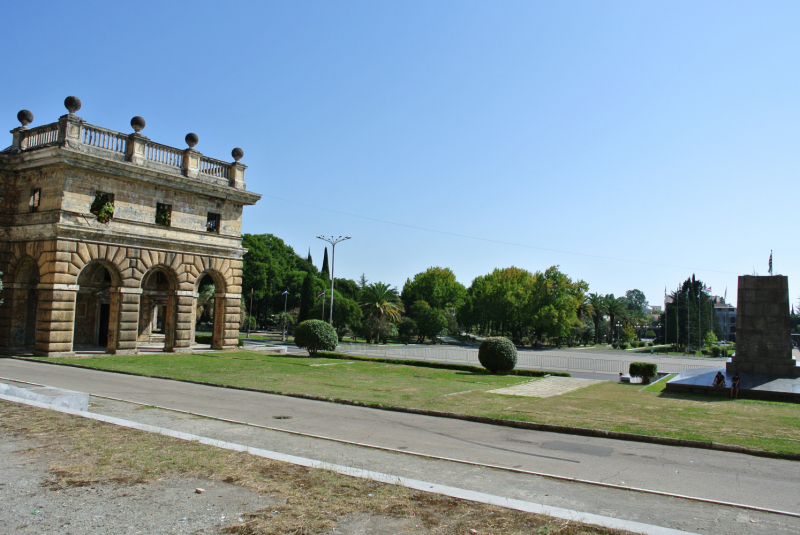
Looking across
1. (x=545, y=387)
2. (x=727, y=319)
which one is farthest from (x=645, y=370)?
(x=727, y=319)

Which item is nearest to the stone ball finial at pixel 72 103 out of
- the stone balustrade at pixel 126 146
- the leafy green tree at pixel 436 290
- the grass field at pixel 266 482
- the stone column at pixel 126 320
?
the stone balustrade at pixel 126 146

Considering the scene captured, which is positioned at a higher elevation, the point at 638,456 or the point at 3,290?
the point at 3,290

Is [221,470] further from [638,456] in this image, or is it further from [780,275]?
[780,275]

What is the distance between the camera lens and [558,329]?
223 ft

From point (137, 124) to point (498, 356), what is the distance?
902 inches

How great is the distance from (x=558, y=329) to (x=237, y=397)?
57331 mm

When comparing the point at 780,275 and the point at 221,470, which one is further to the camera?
the point at 780,275

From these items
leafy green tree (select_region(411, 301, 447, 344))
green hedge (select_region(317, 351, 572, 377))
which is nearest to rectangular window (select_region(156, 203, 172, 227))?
green hedge (select_region(317, 351, 572, 377))

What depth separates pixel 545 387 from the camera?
73.3ft

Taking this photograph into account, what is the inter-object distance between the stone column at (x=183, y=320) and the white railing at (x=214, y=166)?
771 cm

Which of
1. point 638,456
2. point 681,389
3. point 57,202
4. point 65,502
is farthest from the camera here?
point 57,202

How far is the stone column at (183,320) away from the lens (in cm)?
3159

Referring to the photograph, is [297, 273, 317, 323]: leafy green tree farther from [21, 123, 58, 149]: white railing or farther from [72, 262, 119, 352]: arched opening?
[21, 123, 58, 149]: white railing

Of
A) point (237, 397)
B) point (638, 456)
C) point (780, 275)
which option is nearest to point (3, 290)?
point (237, 397)
